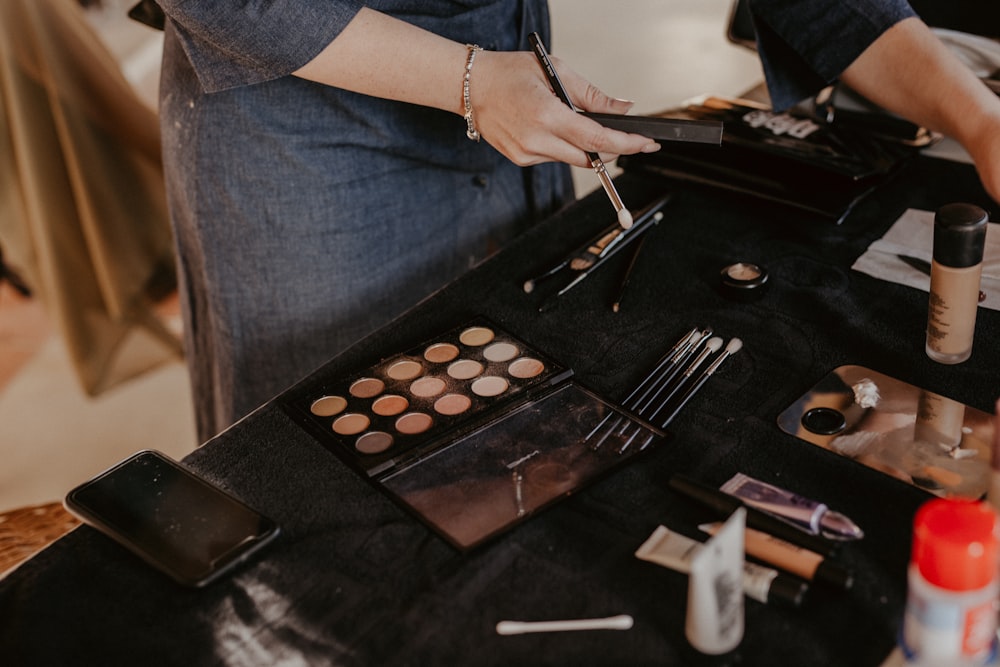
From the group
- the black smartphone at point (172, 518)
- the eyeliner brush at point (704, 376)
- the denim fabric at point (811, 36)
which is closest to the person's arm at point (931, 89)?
the denim fabric at point (811, 36)

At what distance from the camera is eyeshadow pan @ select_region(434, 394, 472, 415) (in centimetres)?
85

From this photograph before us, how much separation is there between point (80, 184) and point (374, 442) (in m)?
1.43

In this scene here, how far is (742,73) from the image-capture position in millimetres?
3082

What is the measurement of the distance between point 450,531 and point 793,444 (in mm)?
298

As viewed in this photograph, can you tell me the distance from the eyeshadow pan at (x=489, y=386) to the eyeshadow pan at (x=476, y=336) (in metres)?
0.06

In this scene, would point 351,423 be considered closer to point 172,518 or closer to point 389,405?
point 389,405

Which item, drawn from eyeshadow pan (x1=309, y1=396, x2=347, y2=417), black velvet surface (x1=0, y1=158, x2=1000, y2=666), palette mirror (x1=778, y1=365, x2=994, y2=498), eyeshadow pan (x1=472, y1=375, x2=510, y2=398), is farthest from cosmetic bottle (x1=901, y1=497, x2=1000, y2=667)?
eyeshadow pan (x1=309, y1=396, x2=347, y2=417)

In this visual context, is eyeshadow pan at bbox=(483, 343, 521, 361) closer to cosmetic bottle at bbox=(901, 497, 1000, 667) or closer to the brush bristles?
the brush bristles

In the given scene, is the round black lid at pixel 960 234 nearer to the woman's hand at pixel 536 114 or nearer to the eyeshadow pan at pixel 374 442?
the woman's hand at pixel 536 114

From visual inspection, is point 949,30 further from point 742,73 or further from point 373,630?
point 742,73

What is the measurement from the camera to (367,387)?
89cm

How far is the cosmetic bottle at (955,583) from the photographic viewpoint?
0.52 metres

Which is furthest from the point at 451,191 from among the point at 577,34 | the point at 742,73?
the point at 577,34

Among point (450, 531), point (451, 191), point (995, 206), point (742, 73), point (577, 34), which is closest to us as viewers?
point (450, 531)
